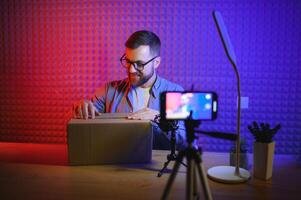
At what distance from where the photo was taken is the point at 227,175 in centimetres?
154

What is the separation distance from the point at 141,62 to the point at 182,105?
1218mm

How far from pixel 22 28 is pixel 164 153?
193cm

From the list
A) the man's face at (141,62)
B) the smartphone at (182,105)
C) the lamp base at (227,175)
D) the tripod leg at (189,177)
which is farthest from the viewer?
the man's face at (141,62)

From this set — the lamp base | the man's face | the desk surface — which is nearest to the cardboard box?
the desk surface

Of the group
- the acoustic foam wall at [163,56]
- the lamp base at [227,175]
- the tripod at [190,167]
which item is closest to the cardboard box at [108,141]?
the lamp base at [227,175]

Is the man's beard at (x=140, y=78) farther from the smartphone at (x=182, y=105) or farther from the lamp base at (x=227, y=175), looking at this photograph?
the smartphone at (x=182, y=105)

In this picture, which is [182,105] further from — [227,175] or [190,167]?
[227,175]

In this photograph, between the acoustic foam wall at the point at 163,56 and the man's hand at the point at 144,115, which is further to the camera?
the acoustic foam wall at the point at 163,56

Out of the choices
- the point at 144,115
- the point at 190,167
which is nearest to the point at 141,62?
the point at 144,115

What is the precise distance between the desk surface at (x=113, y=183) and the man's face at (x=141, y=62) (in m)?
0.96

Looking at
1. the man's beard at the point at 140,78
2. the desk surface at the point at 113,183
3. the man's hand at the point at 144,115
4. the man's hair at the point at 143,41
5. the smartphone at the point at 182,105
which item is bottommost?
the desk surface at the point at 113,183

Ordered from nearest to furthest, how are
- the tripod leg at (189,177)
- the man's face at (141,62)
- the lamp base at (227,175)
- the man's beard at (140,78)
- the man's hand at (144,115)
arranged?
the tripod leg at (189,177)
the lamp base at (227,175)
the man's hand at (144,115)
the man's face at (141,62)
the man's beard at (140,78)

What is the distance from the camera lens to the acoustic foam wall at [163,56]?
9.02ft

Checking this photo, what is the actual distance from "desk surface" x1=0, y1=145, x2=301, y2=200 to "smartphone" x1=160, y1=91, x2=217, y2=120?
36 cm
